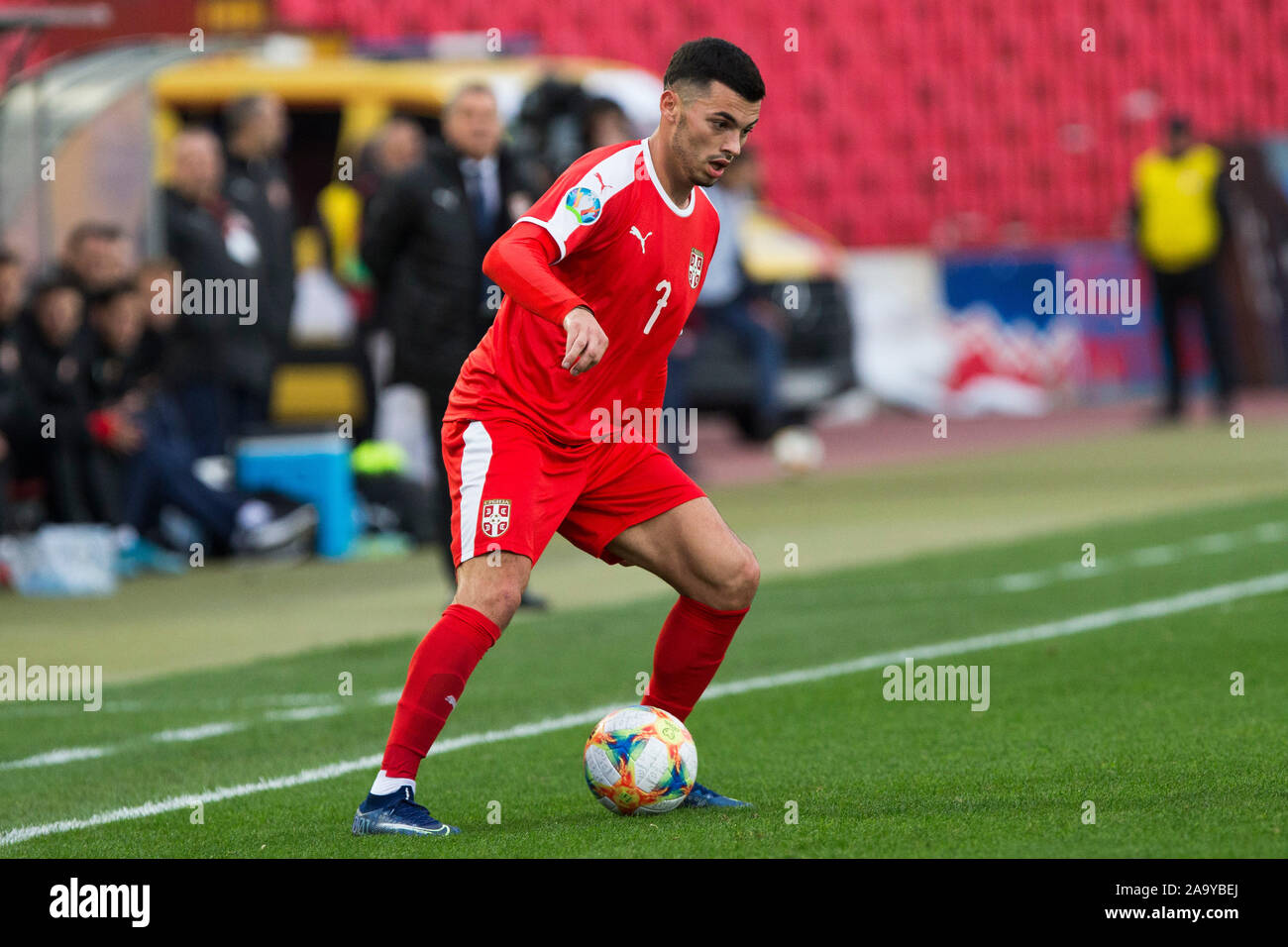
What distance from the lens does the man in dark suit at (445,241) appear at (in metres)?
10.7

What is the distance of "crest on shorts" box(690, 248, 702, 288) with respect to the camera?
6.02 meters

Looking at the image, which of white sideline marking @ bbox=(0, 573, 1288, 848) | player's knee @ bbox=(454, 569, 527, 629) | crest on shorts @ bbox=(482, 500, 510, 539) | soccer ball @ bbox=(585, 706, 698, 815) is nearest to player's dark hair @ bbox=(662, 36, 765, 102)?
crest on shorts @ bbox=(482, 500, 510, 539)

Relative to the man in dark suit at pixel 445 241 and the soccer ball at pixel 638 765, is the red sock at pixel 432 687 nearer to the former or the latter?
the soccer ball at pixel 638 765

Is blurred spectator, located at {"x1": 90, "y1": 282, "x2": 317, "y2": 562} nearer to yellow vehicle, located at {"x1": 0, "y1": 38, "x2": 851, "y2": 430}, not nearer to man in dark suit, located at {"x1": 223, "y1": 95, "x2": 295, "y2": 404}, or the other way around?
man in dark suit, located at {"x1": 223, "y1": 95, "x2": 295, "y2": 404}

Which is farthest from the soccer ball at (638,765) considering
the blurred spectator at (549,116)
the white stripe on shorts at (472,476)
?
the blurred spectator at (549,116)

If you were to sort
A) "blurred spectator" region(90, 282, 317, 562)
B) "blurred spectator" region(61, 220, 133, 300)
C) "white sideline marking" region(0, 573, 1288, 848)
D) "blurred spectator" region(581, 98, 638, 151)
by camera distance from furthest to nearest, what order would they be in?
1. "blurred spectator" region(61, 220, 133, 300)
2. "blurred spectator" region(90, 282, 317, 562)
3. "blurred spectator" region(581, 98, 638, 151)
4. "white sideline marking" region(0, 573, 1288, 848)

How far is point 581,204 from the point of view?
18.7ft

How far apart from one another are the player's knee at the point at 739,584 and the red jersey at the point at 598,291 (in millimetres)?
517

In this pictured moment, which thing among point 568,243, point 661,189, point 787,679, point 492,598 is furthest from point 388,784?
point 787,679

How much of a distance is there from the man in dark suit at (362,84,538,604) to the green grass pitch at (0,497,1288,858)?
1420 millimetres

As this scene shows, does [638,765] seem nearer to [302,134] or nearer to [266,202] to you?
[266,202]

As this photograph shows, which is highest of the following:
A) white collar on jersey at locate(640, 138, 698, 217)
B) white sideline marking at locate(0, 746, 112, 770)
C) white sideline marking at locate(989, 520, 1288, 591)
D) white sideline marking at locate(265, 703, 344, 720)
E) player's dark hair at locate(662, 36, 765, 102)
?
player's dark hair at locate(662, 36, 765, 102)

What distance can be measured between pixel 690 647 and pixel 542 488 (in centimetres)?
69
